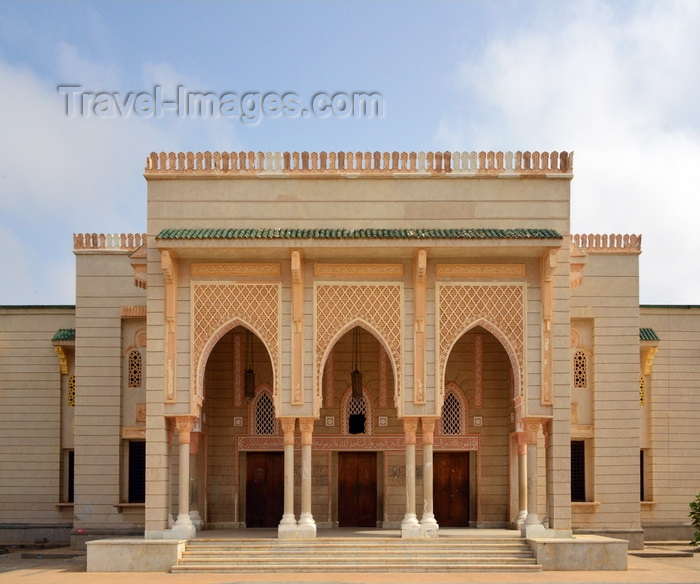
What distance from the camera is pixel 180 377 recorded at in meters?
19.2

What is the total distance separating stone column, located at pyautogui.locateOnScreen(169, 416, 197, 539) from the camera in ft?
62.3

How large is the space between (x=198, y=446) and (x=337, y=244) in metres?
5.63

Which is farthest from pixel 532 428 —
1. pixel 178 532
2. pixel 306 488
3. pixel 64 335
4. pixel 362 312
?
pixel 64 335

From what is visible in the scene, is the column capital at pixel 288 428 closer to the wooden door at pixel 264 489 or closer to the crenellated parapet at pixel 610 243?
the wooden door at pixel 264 489

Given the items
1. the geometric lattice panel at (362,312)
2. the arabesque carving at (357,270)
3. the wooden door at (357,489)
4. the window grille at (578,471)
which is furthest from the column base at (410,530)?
the window grille at (578,471)

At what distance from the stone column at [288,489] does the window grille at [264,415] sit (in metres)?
3.41

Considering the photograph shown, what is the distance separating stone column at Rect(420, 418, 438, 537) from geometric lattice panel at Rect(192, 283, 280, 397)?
2939 mm

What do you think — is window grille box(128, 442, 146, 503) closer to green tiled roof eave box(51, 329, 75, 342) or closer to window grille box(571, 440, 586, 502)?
green tiled roof eave box(51, 329, 75, 342)

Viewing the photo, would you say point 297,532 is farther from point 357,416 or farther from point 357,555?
point 357,416

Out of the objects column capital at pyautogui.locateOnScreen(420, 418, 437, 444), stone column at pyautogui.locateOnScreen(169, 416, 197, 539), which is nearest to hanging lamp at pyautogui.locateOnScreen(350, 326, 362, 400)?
column capital at pyautogui.locateOnScreen(420, 418, 437, 444)

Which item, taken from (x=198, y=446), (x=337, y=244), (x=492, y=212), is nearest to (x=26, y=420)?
(x=198, y=446)

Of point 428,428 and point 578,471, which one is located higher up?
point 428,428

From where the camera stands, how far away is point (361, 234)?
18953mm

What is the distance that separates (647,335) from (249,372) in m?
9.08
